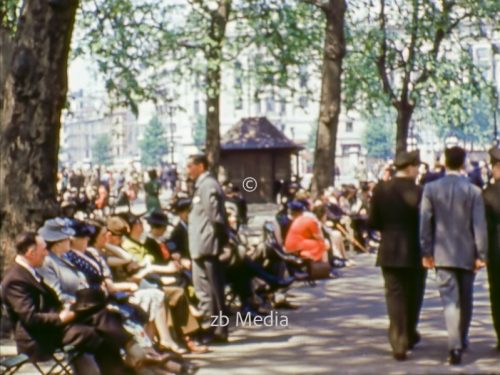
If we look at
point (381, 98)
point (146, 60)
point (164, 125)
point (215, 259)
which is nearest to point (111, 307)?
point (215, 259)

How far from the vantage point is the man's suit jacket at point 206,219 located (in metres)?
11.7

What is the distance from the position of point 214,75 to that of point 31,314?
25.8 metres

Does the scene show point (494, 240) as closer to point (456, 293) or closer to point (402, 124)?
point (456, 293)

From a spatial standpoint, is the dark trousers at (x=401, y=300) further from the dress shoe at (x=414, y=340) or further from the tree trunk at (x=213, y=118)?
the tree trunk at (x=213, y=118)

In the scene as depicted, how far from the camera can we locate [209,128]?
3378 centimetres

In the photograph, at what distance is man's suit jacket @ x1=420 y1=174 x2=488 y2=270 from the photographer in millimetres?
10086

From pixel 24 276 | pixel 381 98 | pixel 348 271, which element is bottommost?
pixel 348 271

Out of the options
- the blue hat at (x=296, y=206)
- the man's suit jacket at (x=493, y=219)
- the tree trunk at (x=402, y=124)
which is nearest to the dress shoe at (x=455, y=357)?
the man's suit jacket at (x=493, y=219)

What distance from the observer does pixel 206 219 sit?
11.7 metres

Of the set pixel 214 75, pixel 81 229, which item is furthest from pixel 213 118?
pixel 81 229

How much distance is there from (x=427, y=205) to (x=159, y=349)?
2.79 metres

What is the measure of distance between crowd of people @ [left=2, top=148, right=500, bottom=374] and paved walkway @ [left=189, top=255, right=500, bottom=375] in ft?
0.92

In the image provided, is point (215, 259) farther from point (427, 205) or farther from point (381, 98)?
point (381, 98)

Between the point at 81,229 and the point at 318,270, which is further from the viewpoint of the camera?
the point at 318,270
